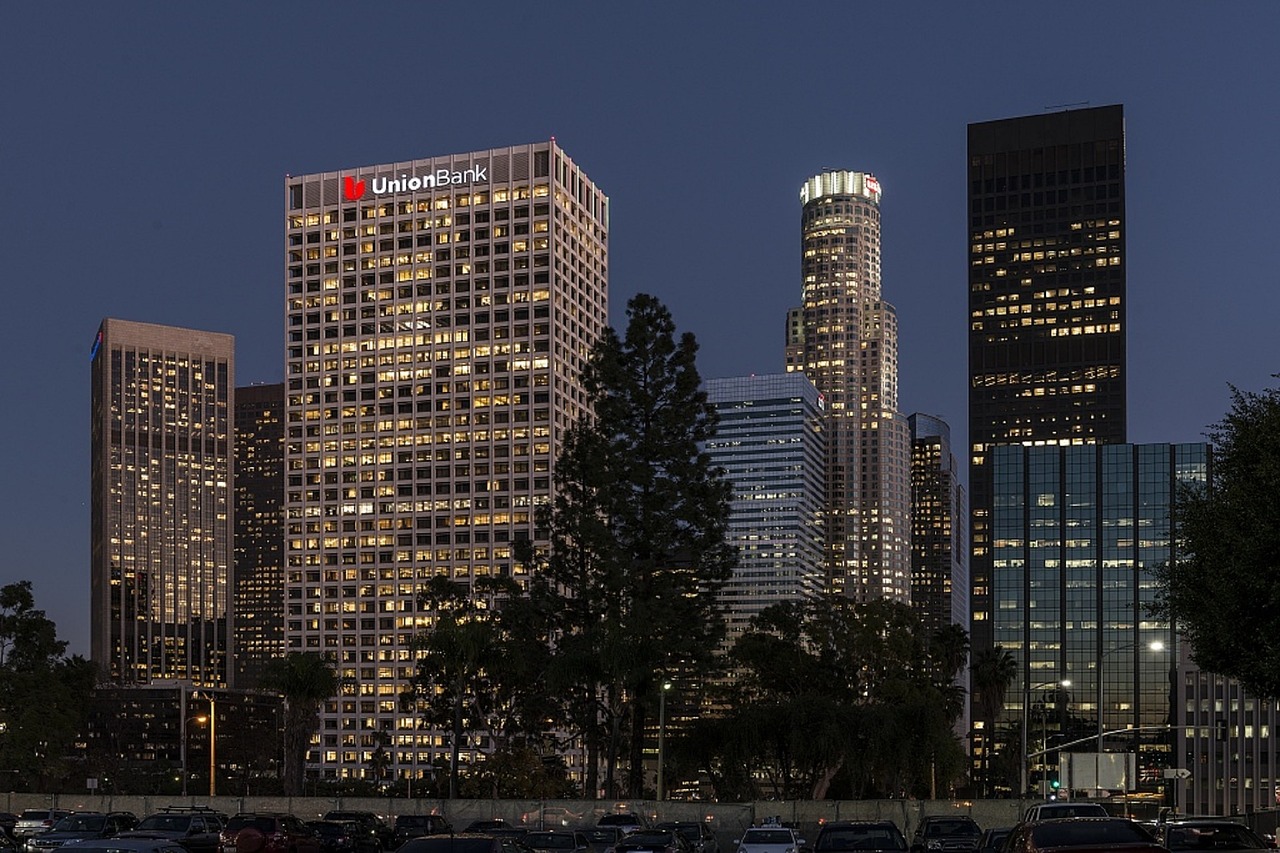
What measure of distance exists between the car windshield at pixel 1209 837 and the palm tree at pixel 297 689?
73988mm

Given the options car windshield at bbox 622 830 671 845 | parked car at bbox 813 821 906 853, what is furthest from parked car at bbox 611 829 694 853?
parked car at bbox 813 821 906 853

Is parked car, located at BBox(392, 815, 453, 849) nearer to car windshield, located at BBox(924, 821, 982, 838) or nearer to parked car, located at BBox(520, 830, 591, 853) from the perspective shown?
parked car, located at BBox(520, 830, 591, 853)

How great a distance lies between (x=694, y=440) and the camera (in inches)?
3428

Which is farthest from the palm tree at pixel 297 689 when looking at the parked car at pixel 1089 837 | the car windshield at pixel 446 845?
the parked car at pixel 1089 837

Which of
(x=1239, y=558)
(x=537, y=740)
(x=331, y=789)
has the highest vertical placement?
(x=1239, y=558)

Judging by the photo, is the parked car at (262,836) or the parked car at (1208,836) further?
the parked car at (262,836)

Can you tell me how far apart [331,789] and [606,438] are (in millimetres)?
66721

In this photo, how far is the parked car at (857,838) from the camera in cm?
3547

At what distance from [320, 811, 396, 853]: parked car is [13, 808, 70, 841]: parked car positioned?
29.4ft

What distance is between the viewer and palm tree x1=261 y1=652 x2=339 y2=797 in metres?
104

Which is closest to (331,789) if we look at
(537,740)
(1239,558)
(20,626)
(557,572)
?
(537,740)

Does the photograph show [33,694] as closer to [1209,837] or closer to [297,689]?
[297,689]

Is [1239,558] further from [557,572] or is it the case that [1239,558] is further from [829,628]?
[829,628]

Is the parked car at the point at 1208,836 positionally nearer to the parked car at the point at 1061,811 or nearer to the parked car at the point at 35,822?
the parked car at the point at 1061,811
